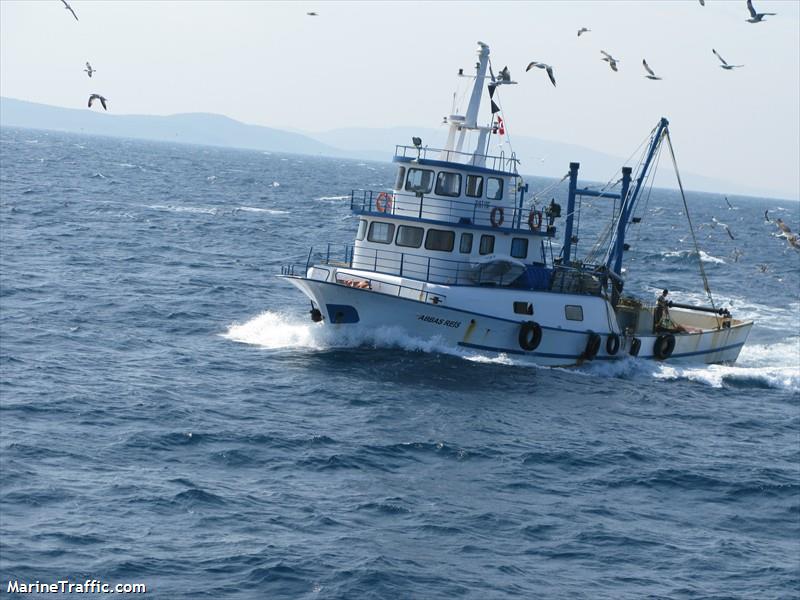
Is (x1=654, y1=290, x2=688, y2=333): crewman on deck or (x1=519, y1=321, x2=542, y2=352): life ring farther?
(x1=654, y1=290, x2=688, y2=333): crewman on deck

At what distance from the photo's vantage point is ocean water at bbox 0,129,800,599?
1975 centimetres

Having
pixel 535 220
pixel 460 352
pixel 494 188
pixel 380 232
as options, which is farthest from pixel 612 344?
pixel 380 232

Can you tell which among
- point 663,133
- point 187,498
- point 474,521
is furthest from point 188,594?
point 663,133

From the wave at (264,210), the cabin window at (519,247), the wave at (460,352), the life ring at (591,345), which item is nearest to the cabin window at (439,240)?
the cabin window at (519,247)

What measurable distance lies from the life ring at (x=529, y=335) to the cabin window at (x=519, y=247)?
300 cm

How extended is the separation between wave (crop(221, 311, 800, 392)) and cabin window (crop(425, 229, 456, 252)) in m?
3.11

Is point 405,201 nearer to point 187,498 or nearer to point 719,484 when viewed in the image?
point 719,484

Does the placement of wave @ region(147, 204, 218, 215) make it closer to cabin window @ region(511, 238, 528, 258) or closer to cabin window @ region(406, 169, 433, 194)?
cabin window @ region(406, 169, 433, 194)

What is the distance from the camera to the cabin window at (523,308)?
122ft

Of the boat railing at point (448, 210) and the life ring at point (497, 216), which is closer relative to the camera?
the boat railing at point (448, 210)

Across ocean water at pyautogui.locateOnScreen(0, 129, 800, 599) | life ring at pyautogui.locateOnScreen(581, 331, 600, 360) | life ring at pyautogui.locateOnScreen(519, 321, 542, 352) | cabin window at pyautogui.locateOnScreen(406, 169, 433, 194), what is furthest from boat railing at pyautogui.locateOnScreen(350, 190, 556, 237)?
ocean water at pyautogui.locateOnScreen(0, 129, 800, 599)

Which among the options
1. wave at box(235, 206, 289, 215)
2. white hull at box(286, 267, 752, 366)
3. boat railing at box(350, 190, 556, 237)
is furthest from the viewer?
wave at box(235, 206, 289, 215)

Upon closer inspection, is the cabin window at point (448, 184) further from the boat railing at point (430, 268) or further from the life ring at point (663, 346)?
the life ring at point (663, 346)

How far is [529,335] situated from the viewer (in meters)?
37.2
